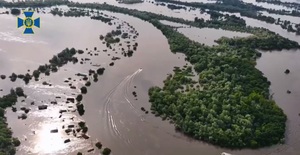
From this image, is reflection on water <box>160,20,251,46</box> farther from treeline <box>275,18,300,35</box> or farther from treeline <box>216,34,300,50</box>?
treeline <box>275,18,300,35</box>

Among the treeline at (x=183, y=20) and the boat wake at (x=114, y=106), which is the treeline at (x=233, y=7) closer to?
the treeline at (x=183, y=20)

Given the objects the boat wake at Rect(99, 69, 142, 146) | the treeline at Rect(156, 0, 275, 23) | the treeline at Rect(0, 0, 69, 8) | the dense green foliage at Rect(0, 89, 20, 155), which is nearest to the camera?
the dense green foliage at Rect(0, 89, 20, 155)

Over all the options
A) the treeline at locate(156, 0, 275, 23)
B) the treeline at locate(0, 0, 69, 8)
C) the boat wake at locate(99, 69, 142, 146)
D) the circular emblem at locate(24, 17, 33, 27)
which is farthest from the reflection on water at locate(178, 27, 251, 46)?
the treeline at locate(0, 0, 69, 8)

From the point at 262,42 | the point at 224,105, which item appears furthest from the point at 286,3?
the point at 224,105

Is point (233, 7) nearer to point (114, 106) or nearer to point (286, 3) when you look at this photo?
point (286, 3)

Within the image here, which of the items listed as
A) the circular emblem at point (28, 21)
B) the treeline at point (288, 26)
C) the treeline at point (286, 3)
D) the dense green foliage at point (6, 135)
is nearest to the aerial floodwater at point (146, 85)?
the dense green foliage at point (6, 135)
